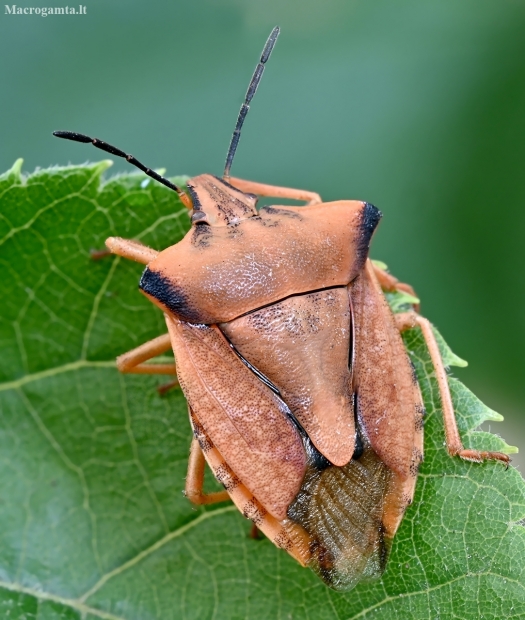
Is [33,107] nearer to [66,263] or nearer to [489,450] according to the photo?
[66,263]

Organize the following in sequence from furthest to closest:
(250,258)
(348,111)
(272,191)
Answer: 1. (348,111)
2. (272,191)
3. (250,258)

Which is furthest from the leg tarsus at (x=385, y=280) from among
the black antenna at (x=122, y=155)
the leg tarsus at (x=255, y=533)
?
the leg tarsus at (x=255, y=533)

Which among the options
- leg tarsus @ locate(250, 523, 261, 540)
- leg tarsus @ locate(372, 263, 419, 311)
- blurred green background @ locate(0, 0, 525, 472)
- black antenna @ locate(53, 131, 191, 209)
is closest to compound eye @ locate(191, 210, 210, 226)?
black antenna @ locate(53, 131, 191, 209)

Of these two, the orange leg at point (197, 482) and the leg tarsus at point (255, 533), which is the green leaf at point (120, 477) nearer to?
the leg tarsus at point (255, 533)

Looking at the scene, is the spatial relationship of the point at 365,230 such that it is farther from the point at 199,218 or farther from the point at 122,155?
the point at 122,155

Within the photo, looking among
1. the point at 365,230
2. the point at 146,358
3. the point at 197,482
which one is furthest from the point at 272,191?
the point at 197,482

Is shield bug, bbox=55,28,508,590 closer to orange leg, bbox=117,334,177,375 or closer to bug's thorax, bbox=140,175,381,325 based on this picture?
bug's thorax, bbox=140,175,381,325

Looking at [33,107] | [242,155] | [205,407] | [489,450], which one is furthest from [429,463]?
[33,107]
